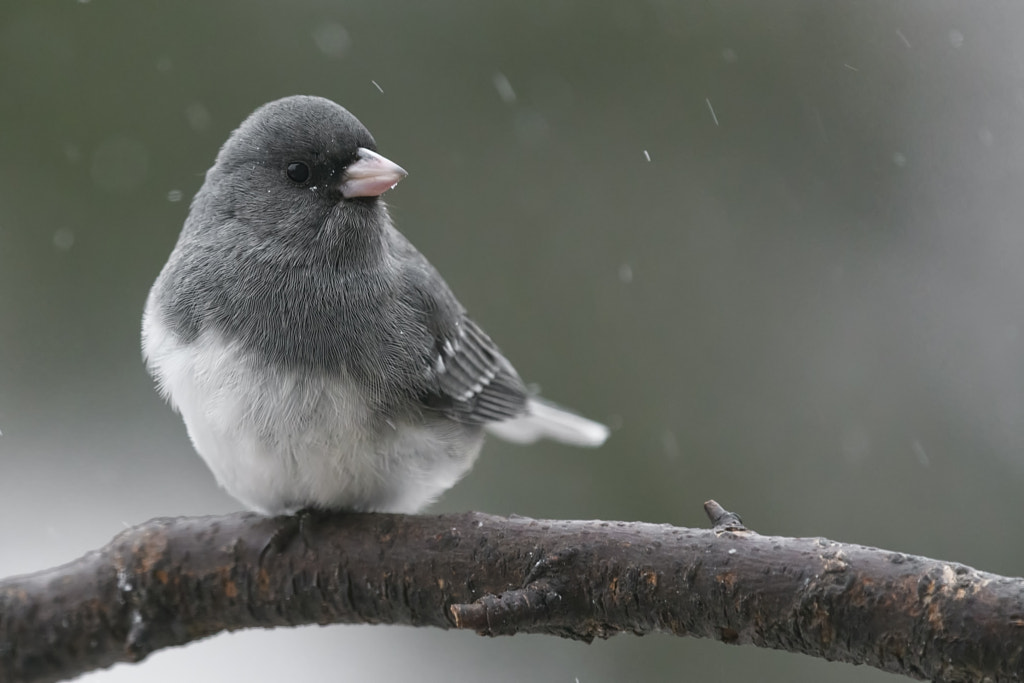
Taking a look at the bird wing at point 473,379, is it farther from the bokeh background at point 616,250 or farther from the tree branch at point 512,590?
the bokeh background at point 616,250

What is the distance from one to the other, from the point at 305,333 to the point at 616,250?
185 centimetres

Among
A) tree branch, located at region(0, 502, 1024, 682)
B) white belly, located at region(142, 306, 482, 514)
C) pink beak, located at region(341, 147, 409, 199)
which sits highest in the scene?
pink beak, located at region(341, 147, 409, 199)

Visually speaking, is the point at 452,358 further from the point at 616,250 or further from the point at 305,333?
the point at 616,250

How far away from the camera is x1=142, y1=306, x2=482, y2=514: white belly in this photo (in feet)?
6.19

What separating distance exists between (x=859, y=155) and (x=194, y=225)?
233 cm

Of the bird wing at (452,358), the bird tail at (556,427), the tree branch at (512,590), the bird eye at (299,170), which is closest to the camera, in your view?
the tree branch at (512,590)

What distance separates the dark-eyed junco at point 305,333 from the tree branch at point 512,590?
132mm

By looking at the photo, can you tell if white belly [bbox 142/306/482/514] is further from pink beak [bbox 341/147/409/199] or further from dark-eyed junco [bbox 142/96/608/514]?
pink beak [bbox 341/147/409/199]

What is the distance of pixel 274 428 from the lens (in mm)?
1879

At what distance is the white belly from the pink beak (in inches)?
14.6

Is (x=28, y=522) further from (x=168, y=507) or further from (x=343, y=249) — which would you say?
(x=343, y=249)

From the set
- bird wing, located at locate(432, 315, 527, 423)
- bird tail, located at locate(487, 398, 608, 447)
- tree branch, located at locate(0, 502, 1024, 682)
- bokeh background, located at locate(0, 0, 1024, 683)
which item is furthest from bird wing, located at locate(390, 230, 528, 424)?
bokeh background, located at locate(0, 0, 1024, 683)

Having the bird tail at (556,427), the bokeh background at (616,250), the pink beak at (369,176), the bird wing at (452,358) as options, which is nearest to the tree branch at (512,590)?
the bird wing at (452,358)

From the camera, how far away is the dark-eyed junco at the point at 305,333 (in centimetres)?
190
